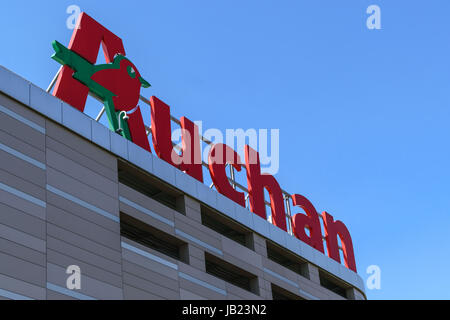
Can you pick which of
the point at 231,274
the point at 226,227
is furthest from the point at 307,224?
the point at 231,274

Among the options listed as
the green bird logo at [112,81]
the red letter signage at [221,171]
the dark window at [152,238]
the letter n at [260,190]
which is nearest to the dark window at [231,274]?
the dark window at [152,238]

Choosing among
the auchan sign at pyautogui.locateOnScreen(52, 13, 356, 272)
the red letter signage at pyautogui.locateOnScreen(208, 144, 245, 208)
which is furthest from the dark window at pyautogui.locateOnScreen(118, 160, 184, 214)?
the red letter signage at pyautogui.locateOnScreen(208, 144, 245, 208)

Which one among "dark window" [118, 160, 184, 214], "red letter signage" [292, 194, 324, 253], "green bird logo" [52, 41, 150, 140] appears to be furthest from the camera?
"red letter signage" [292, 194, 324, 253]

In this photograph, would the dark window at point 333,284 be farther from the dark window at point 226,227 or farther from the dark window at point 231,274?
the dark window at point 231,274

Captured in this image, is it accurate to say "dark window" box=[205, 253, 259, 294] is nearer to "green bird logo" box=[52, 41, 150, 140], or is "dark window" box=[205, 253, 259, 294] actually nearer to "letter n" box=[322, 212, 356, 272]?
"green bird logo" box=[52, 41, 150, 140]

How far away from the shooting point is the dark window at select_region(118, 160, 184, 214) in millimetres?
36062

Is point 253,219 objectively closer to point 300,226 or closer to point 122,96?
point 300,226

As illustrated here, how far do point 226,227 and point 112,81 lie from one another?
11.2m

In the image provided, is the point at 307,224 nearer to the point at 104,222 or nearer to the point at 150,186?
the point at 150,186

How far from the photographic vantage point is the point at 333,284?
5097 cm

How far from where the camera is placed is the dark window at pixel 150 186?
36062mm

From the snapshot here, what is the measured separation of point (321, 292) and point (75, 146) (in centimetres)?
2123

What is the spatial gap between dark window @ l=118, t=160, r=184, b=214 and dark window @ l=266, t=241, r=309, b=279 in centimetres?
829
